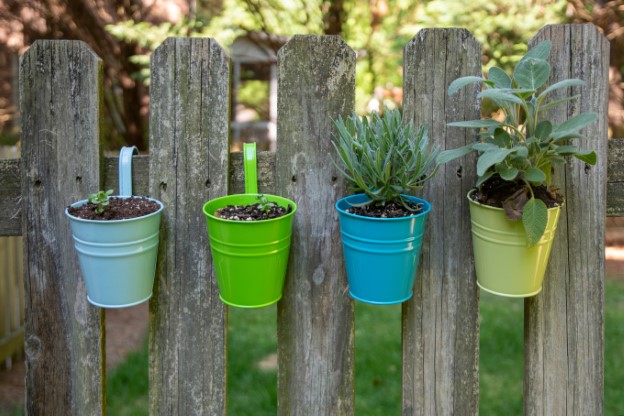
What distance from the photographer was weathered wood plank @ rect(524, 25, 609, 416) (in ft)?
5.80

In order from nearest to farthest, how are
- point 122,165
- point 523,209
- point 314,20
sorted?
point 523,209 < point 122,165 < point 314,20

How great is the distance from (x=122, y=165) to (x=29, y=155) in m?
0.29

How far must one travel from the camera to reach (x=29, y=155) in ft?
5.90

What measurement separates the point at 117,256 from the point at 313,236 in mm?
A: 557

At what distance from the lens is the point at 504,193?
1.58 m

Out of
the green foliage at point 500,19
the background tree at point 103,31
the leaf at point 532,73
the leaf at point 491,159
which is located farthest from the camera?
the background tree at point 103,31

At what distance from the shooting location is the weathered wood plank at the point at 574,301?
177cm

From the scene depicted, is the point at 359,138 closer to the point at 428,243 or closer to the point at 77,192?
the point at 428,243

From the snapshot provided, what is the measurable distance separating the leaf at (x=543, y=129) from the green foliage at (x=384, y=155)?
0.28 m

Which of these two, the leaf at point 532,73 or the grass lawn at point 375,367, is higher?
the leaf at point 532,73

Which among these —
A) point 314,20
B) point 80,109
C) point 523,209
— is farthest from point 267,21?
point 523,209

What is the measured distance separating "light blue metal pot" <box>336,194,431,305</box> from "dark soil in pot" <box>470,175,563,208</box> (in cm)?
16

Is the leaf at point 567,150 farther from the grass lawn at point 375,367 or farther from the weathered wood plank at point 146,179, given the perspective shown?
the grass lawn at point 375,367

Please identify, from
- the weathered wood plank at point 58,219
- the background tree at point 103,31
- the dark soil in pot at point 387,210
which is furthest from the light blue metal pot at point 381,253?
the background tree at point 103,31
